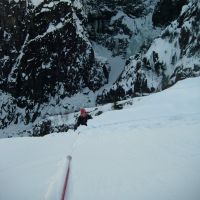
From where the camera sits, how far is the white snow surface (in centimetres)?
609

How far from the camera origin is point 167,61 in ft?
131

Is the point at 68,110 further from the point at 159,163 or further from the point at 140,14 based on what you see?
the point at 159,163

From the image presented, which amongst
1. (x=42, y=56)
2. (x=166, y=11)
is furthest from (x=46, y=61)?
(x=166, y=11)

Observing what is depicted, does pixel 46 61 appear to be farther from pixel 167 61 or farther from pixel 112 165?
pixel 112 165

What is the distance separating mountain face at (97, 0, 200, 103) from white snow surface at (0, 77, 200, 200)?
21374 mm

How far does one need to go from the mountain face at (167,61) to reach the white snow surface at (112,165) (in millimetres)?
21374

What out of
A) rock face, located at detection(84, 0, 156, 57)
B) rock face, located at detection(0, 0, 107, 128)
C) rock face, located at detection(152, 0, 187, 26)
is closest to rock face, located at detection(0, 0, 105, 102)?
rock face, located at detection(0, 0, 107, 128)

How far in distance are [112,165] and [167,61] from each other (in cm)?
3351

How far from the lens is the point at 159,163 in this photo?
6934 millimetres

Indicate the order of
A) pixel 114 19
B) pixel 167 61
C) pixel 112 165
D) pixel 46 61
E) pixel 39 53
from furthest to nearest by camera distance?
pixel 114 19 < pixel 46 61 < pixel 39 53 < pixel 167 61 < pixel 112 165

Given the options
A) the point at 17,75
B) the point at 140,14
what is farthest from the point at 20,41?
the point at 140,14

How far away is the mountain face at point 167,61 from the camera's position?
3400 cm

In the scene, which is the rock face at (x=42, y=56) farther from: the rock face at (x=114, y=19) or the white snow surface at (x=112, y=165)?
the white snow surface at (x=112, y=165)

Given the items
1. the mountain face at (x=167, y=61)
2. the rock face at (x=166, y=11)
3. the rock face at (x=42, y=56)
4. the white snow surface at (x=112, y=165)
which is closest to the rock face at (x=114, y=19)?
the rock face at (x=166, y=11)
